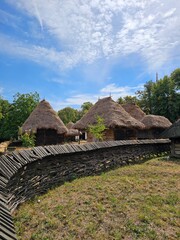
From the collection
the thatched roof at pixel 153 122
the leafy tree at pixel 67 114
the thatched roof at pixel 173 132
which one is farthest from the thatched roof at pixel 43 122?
the leafy tree at pixel 67 114

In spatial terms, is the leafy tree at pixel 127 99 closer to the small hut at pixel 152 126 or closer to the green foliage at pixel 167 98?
the green foliage at pixel 167 98

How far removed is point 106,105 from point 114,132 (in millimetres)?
3272

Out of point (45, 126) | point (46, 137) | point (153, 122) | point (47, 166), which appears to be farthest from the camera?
point (153, 122)

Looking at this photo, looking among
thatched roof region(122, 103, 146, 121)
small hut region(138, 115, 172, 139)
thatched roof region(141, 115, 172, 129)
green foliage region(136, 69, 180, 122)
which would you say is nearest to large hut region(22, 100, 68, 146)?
thatched roof region(141, 115, 172, 129)

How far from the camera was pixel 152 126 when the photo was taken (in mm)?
24516

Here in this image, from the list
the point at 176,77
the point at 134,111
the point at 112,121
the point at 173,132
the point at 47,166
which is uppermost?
the point at 176,77

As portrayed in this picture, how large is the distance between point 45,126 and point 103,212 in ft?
52.7

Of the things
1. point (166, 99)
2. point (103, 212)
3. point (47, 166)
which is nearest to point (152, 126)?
point (166, 99)

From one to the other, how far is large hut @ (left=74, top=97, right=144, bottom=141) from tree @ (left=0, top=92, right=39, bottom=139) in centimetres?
1891

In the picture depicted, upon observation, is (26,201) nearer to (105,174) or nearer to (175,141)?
(105,174)

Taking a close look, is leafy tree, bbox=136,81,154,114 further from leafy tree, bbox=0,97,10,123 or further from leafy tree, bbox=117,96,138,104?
leafy tree, bbox=0,97,10,123

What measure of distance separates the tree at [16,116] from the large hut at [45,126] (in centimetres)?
1481

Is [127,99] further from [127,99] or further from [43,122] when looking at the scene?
[43,122]

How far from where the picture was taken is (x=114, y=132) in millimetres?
17531
